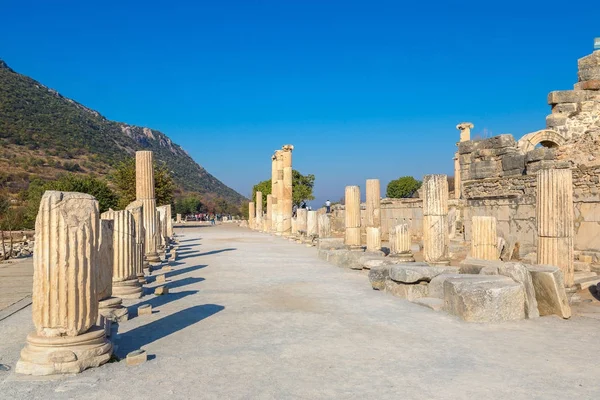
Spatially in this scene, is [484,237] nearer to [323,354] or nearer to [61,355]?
[323,354]

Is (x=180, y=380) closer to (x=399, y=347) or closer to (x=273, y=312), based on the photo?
(x=399, y=347)

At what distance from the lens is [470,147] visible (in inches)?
755

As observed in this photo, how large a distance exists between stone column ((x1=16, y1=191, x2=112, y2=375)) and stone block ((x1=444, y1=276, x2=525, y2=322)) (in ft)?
16.2

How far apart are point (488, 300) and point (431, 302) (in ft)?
4.51

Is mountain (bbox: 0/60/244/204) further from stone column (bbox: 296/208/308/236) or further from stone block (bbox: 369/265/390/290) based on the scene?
stone block (bbox: 369/265/390/290)

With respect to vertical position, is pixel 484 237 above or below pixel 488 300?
above

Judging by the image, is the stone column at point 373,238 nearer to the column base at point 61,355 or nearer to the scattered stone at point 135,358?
the scattered stone at point 135,358

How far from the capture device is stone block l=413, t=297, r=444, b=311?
8453 millimetres

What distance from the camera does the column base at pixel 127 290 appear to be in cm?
970

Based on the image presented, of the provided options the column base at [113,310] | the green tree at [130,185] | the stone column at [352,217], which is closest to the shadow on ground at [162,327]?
the column base at [113,310]

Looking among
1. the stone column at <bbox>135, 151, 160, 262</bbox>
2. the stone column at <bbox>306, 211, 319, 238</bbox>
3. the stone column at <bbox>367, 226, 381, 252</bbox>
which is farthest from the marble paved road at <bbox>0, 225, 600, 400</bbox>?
the stone column at <bbox>306, 211, 319, 238</bbox>

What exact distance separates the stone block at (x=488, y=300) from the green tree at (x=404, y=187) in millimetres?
50960

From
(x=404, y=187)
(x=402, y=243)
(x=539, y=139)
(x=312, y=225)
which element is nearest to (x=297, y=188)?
(x=404, y=187)

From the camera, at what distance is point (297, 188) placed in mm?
55656
